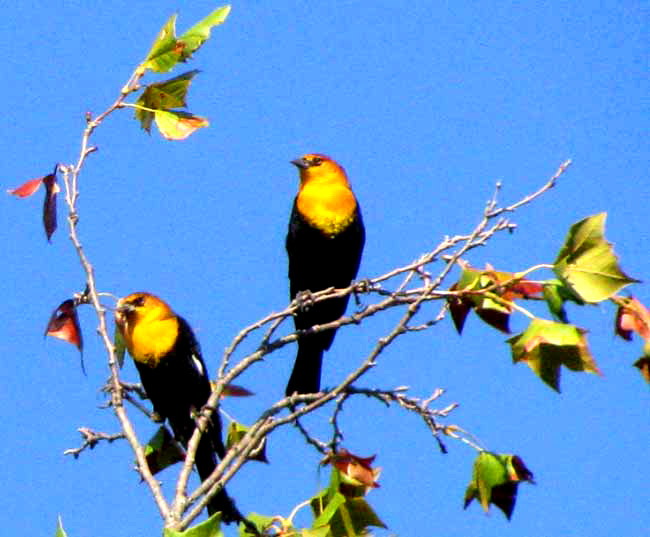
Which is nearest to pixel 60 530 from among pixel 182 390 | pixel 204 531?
pixel 204 531

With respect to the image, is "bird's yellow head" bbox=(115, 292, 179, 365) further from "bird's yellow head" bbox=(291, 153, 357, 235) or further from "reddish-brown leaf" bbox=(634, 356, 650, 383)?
"reddish-brown leaf" bbox=(634, 356, 650, 383)

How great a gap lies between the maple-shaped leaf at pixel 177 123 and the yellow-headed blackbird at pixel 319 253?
201cm

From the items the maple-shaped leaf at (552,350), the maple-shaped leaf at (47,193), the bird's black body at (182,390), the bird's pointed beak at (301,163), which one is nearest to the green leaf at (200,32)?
the maple-shaped leaf at (47,193)

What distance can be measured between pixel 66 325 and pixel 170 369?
5.57 ft

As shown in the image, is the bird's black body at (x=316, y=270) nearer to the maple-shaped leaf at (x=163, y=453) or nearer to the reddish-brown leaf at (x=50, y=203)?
the maple-shaped leaf at (x=163, y=453)

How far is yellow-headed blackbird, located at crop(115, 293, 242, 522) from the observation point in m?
4.68

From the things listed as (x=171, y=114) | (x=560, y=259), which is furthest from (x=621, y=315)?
(x=171, y=114)

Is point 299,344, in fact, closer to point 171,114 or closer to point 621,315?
point 171,114

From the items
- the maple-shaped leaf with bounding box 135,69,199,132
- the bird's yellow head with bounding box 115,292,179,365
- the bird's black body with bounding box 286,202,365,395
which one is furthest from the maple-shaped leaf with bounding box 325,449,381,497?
the bird's black body with bounding box 286,202,365,395

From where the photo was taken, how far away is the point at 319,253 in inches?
207

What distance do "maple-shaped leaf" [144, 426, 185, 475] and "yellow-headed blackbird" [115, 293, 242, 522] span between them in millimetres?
1123

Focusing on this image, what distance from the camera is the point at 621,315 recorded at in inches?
105

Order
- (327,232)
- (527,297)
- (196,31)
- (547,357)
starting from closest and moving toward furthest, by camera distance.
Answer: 1. (547,357)
2. (527,297)
3. (196,31)
4. (327,232)

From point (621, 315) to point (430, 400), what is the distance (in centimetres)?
51
